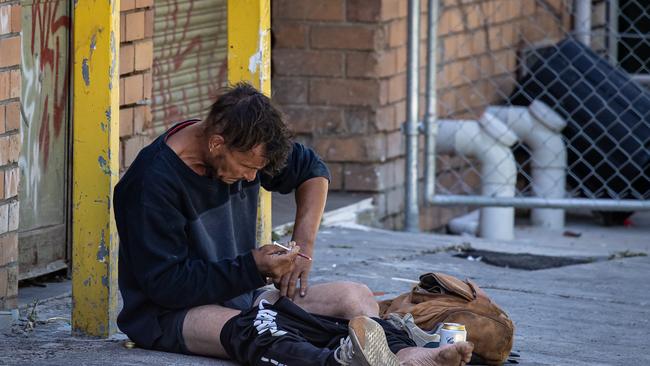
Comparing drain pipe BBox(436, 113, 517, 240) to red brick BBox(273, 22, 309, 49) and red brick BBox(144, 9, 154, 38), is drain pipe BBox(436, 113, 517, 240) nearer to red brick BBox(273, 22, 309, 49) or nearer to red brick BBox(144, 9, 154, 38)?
red brick BBox(273, 22, 309, 49)

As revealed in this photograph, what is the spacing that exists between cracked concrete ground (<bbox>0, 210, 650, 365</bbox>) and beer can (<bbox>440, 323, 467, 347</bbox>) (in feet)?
1.68

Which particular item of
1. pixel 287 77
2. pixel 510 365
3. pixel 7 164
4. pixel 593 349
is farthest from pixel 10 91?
pixel 287 77

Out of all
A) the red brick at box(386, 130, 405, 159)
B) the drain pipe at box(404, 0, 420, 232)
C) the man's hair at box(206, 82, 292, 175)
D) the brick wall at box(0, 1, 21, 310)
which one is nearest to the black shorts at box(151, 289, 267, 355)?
the man's hair at box(206, 82, 292, 175)

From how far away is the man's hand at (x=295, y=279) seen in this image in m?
4.08

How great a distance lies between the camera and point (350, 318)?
410 cm

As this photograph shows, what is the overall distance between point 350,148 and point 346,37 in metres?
0.65

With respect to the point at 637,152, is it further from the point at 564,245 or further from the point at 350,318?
the point at 350,318

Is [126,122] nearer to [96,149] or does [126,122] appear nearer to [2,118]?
[2,118]

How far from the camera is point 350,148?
765cm

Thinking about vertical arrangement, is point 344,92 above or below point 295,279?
above

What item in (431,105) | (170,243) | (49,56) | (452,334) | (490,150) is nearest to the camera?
(170,243)

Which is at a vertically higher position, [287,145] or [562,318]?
[287,145]

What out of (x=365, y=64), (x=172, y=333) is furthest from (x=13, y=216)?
(x=365, y=64)

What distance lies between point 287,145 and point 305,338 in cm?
59
